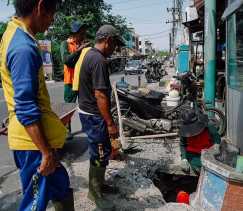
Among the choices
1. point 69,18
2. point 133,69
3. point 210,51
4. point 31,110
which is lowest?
point 133,69

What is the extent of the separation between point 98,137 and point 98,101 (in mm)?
393

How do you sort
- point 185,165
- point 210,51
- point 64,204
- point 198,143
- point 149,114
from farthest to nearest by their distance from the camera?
point 210,51, point 149,114, point 185,165, point 198,143, point 64,204

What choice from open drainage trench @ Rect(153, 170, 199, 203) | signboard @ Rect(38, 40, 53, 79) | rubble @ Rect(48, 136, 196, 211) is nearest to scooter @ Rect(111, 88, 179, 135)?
rubble @ Rect(48, 136, 196, 211)

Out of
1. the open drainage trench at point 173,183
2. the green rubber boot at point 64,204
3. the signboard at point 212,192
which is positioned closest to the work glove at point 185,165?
the open drainage trench at point 173,183

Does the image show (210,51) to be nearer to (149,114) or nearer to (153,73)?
(149,114)

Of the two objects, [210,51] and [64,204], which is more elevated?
[210,51]

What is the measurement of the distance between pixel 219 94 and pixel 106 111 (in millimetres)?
6598

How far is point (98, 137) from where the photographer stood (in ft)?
13.9

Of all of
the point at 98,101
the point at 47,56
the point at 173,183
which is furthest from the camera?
the point at 47,56

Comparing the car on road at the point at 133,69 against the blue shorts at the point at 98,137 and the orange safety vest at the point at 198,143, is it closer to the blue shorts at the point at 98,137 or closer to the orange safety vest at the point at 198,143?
the orange safety vest at the point at 198,143

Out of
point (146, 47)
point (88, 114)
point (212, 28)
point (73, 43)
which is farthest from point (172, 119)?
point (146, 47)

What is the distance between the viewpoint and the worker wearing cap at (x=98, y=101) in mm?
4086

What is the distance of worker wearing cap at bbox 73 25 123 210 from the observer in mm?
4086

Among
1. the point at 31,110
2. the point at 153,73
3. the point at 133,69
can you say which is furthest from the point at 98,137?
the point at 133,69
